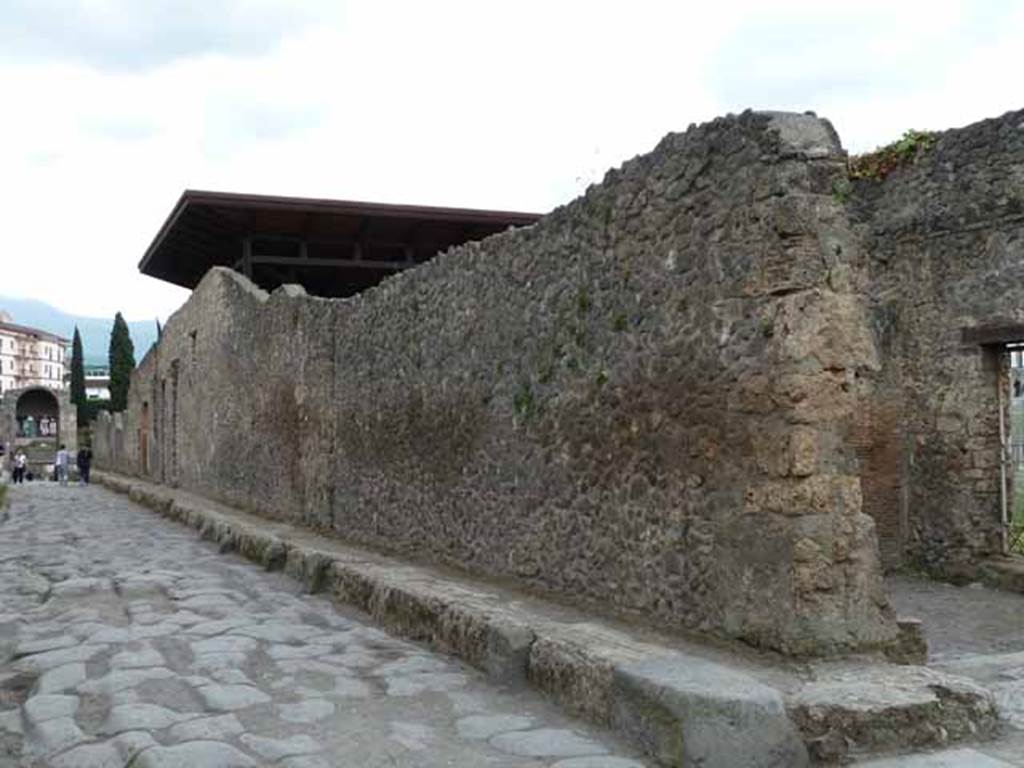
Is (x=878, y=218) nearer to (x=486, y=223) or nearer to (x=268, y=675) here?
(x=268, y=675)

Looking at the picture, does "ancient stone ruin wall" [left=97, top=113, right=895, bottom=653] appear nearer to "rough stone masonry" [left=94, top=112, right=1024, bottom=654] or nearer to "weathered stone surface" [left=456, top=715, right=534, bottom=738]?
"rough stone masonry" [left=94, top=112, right=1024, bottom=654]

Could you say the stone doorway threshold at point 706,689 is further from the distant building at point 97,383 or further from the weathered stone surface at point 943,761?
the distant building at point 97,383

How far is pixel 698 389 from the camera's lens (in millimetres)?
4840

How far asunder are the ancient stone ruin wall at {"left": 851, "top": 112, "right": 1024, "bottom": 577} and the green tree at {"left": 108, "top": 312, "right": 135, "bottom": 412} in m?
43.6

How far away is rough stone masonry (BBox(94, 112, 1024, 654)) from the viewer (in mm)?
4387

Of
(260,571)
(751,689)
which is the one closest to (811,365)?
(751,689)

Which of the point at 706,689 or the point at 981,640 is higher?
the point at 706,689

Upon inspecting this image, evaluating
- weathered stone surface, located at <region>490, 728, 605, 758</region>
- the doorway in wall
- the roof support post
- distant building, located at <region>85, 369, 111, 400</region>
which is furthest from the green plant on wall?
distant building, located at <region>85, 369, 111, 400</region>

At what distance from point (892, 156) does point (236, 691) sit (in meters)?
7.83

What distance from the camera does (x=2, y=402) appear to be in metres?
45.7

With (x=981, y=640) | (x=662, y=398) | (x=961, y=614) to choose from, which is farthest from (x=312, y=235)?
(x=662, y=398)

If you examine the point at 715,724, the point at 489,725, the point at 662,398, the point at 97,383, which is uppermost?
the point at 97,383

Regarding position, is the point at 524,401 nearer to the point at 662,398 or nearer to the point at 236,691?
the point at 662,398

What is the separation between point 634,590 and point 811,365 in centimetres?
157
